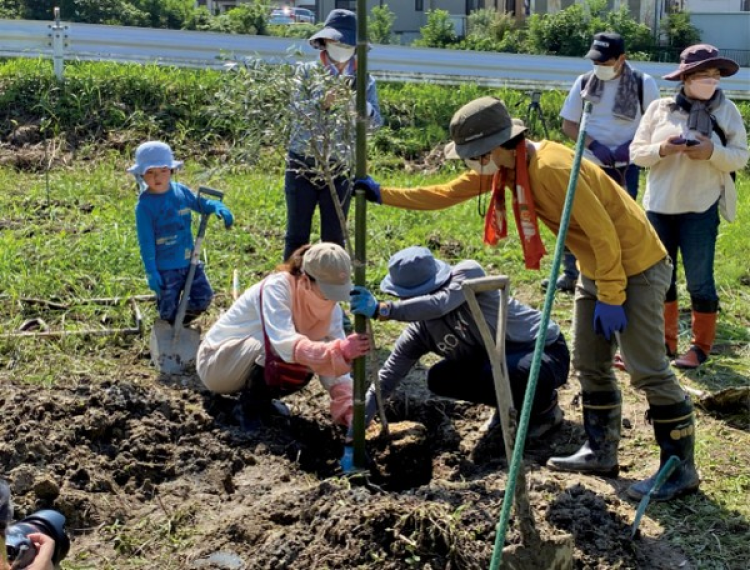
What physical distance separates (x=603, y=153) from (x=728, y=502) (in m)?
2.78

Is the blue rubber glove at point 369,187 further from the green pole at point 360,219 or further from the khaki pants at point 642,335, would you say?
the khaki pants at point 642,335

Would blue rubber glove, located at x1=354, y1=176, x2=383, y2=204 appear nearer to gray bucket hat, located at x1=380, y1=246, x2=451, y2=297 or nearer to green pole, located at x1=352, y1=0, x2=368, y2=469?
green pole, located at x1=352, y1=0, x2=368, y2=469

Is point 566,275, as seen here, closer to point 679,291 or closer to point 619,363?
point 679,291

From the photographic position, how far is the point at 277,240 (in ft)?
27.0

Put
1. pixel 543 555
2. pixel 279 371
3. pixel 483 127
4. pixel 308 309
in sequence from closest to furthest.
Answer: pixel 543 555
pixel 483 127
pixel 308 309
pixel 279 371

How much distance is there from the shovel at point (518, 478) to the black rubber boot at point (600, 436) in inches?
37.8

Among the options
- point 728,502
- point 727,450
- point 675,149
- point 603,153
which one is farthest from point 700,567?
point 603,153

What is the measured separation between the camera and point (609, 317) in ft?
14.4

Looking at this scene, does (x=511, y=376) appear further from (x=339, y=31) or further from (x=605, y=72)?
(x=605, y=72)

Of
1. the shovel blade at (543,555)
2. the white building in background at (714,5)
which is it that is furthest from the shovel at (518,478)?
the white building in background at (714,5)

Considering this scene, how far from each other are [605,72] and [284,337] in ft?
9.67

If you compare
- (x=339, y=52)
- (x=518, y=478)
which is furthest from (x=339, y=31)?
(x=518, y=478)

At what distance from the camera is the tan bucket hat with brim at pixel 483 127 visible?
165 inches

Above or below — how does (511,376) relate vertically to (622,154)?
below
